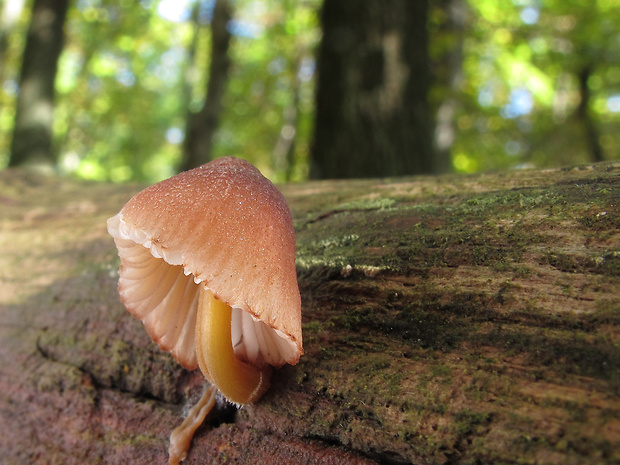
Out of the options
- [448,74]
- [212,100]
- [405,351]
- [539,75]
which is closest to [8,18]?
[212,100]

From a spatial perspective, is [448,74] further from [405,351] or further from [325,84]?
[405,351]

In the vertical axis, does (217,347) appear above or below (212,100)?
below

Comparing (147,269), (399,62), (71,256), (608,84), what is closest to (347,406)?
(147,269)

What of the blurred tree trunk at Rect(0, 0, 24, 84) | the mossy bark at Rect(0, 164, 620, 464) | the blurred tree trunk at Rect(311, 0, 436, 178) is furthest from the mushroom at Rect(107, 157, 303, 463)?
the blurred tree trunk at Rect(0, 0, 24, 84)

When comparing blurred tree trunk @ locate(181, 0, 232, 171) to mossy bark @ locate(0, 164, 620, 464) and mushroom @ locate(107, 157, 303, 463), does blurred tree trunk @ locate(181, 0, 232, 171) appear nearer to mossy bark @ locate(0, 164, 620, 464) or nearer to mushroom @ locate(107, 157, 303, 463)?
mossy bark @ locate(0, 164, 620, 464)

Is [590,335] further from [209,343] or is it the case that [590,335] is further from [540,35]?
[540,35]

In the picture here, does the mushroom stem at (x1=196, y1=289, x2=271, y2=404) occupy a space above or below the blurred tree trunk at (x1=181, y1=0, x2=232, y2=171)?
below
